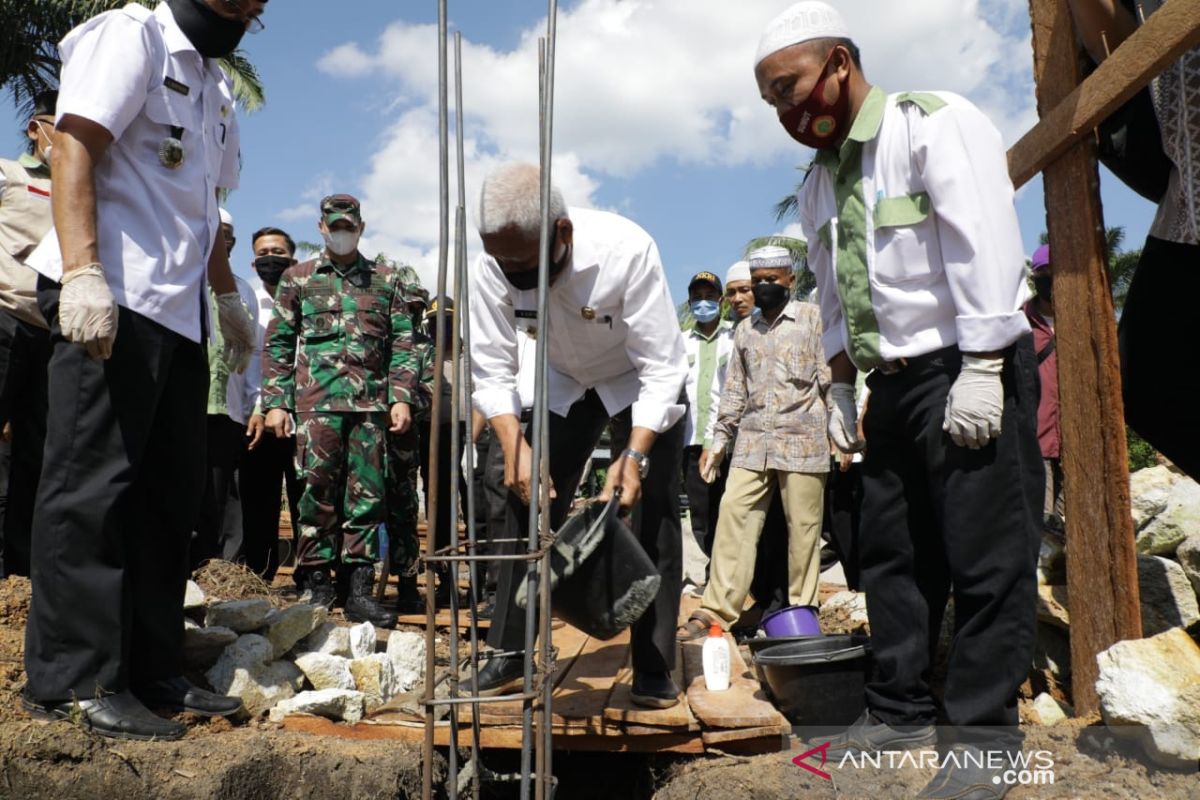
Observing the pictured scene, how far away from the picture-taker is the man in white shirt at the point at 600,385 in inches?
117

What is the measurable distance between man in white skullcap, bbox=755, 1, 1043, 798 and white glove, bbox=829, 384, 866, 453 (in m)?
0.22

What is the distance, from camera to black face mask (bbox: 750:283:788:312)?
521 cm

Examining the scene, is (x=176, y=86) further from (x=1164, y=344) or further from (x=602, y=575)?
(x=1164, y=344)

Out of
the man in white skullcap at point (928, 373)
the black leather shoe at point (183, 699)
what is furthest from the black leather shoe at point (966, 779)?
the black leather shoe at point (183, 699)

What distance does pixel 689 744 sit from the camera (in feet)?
9.60

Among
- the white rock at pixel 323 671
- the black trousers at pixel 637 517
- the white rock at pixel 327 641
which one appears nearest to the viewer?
the black trousers at pixel 637 517

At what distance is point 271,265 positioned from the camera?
605 cm

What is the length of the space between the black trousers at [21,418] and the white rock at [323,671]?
4.77 ft

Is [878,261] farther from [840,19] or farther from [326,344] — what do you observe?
[326,344]

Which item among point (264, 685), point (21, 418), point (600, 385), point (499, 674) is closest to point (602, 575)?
point (499, 674)

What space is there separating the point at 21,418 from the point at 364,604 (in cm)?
167

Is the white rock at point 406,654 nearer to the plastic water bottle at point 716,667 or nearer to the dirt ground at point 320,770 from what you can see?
the dirt ground at point 320,770

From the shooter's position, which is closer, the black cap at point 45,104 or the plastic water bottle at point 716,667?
the plastic water bottle at point 716,667

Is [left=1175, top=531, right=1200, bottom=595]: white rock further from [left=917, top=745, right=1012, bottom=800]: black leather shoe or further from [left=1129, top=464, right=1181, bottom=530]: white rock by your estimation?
[left=917, top=745, right=1012, bottom=800]: black leather shoe
